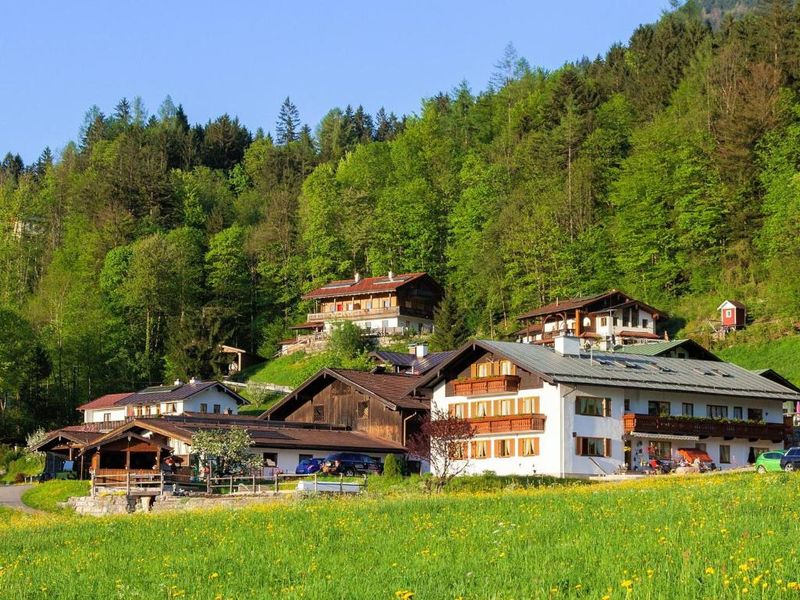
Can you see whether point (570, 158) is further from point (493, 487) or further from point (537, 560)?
point (537, 560)

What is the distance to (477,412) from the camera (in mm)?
66500

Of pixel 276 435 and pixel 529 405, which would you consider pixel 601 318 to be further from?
pixel 276 435

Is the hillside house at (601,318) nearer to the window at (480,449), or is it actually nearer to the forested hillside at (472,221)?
the forested hillside at (472,221)

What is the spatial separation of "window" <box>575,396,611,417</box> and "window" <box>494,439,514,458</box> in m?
4.21

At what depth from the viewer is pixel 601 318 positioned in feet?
327

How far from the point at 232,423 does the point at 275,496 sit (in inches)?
982

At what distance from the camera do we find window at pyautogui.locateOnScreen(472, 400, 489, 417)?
217 feet

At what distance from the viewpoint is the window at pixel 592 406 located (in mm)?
62469

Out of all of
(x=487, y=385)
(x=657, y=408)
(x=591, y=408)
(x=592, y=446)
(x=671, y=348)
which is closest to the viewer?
(x=592, y=446)

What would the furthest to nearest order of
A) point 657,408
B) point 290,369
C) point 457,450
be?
point 290,369, point 657,408, point 457,450

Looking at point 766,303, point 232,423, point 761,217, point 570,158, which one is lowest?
point 232,423

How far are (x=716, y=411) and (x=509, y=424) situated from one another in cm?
1174

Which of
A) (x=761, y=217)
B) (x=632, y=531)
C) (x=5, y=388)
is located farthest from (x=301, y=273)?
(x=632, y=531)

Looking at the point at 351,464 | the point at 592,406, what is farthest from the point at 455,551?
the point at 351,464
